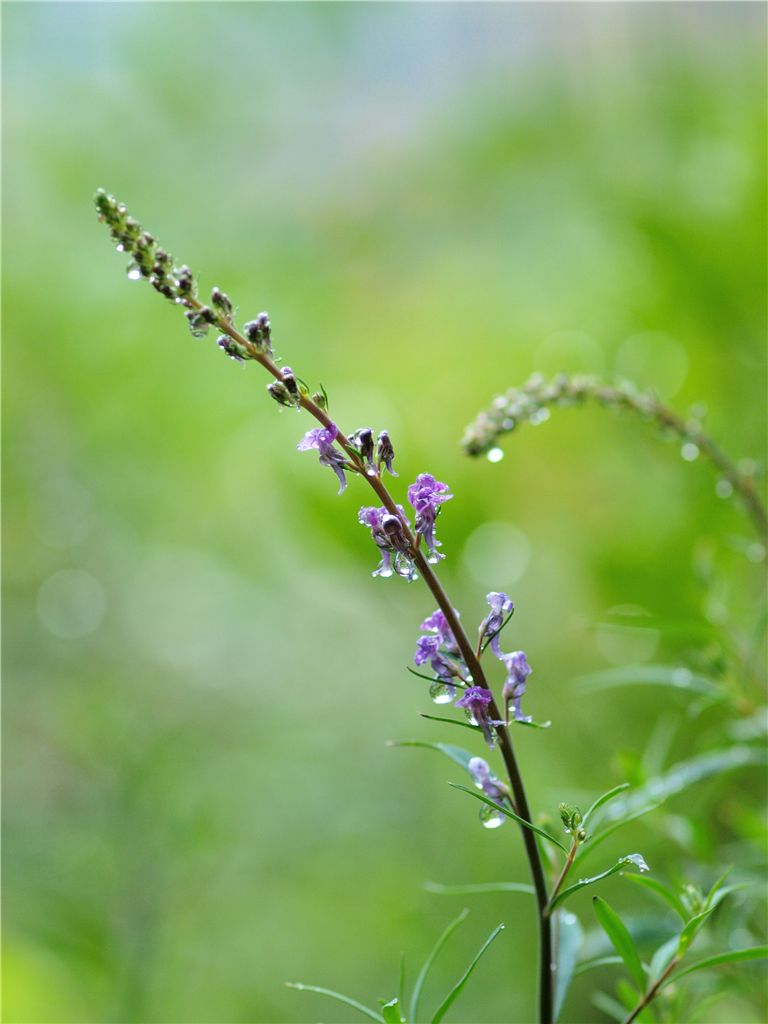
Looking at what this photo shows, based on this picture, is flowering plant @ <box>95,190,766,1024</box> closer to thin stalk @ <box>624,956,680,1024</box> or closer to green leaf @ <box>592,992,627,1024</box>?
thin stalk @ <box>624,956,680,1024</box>

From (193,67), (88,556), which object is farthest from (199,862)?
(193,67)


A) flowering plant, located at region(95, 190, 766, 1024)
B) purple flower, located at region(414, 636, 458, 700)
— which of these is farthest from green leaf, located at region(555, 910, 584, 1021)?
purple flower, located at region(414, 636, 458, 700)

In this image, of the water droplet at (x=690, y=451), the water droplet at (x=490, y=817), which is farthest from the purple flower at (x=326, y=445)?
the water droplet at (x=690, y=451)

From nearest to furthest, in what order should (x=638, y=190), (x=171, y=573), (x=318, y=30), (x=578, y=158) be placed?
1. (x=638, y=190)
2. (x=171, y=573)
3. (x=578, y=158)
4. (x=318, y=30)

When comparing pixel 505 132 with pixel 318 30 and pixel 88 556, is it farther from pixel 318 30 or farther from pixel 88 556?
pixel 88 556

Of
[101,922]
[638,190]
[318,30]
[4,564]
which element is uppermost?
[318,30]

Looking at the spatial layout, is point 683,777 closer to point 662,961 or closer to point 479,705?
point 662,961
